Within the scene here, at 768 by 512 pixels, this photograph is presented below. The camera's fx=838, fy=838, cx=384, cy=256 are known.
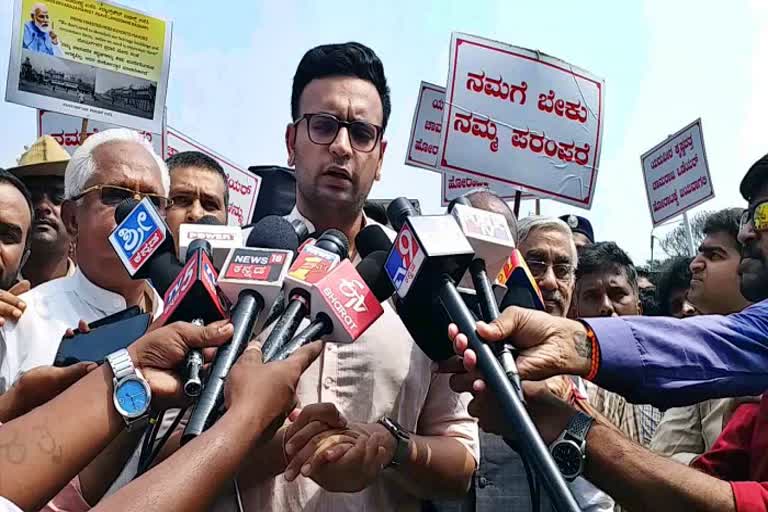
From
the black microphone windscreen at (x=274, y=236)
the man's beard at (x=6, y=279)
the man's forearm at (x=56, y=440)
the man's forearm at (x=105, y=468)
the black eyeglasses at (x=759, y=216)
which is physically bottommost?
the man's forearm at (x=105, y=468)

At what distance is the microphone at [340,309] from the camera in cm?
164

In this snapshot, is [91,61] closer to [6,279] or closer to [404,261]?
[6,279]

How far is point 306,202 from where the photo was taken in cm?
247

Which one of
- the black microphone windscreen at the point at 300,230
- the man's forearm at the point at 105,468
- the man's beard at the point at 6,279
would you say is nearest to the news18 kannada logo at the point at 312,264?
the black microphone windscreen at the point at 300,230

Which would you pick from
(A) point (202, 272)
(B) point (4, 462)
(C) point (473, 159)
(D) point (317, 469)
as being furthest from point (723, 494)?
(C) point (473, 159)

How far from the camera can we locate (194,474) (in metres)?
1.39

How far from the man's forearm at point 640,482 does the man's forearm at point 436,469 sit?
1.13ft

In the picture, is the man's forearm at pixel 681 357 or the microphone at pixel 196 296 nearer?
the microphone at pixel 196 296

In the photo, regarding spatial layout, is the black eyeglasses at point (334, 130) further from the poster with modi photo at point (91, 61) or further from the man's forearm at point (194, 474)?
the poster with modi photo at point (91, 61)

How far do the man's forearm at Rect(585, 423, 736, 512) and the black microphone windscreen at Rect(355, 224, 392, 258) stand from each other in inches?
27.1

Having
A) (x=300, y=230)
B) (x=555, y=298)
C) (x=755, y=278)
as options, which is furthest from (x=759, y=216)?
(x=555, y=298)

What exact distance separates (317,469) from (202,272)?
47cm

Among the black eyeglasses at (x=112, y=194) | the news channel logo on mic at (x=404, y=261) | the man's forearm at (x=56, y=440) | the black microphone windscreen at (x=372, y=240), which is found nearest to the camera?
the man's forearm at (x=56, y=440)

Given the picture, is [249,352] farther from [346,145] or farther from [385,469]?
[346,145]
